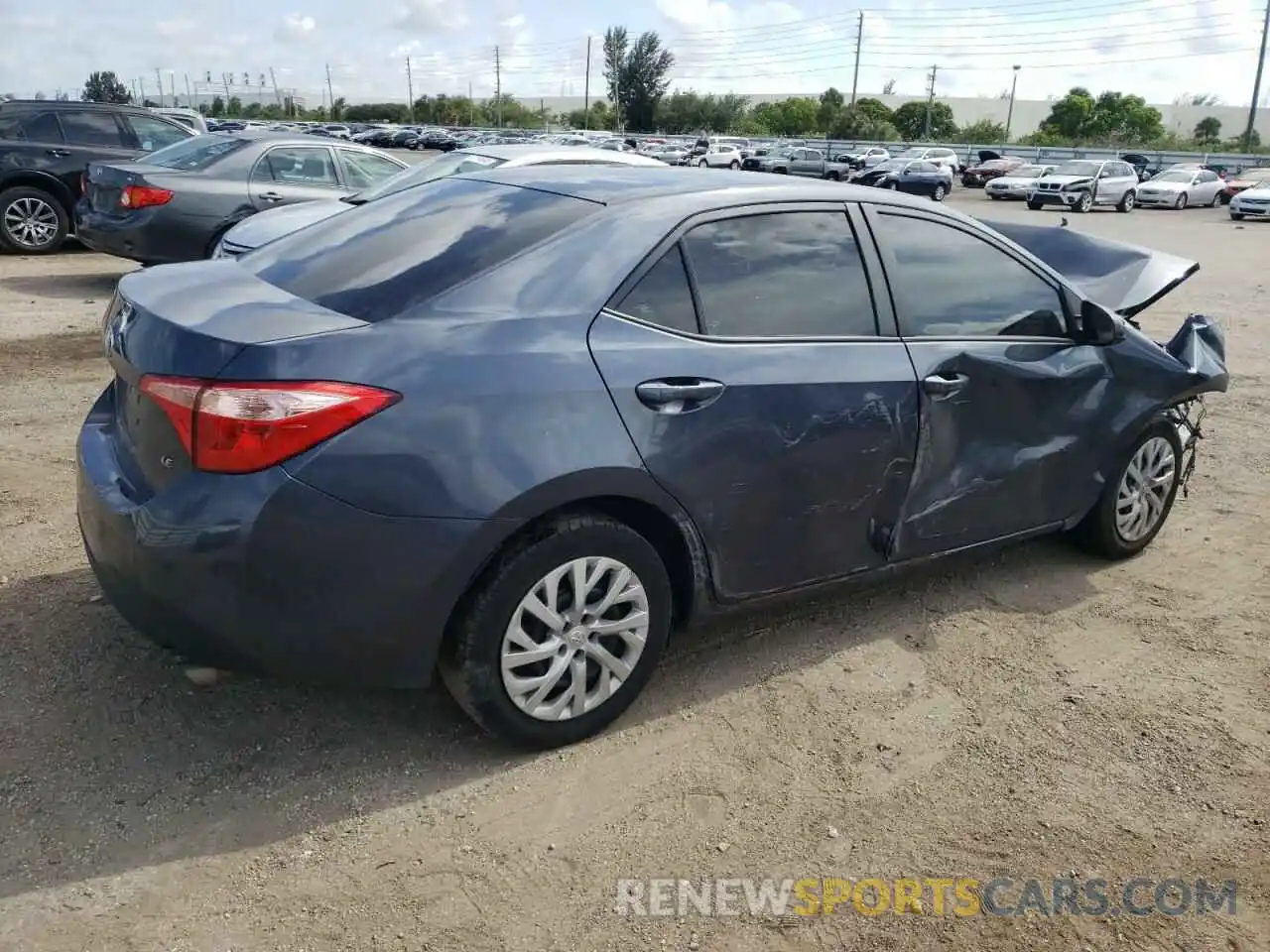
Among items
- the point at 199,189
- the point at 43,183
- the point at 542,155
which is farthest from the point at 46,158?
the point at 542,155

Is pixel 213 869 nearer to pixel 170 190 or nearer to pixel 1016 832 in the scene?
pixel 1016 832

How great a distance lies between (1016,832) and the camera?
3023mm

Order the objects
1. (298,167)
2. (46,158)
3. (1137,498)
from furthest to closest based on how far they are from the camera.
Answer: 1. (46,158)
2. (298,167)
3. (1137,498)

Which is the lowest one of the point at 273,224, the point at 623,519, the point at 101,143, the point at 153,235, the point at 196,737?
the point at 196,737

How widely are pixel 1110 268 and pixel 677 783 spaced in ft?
13.2

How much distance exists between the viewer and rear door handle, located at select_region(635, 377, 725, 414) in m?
3.12

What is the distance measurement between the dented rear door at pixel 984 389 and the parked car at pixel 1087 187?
102ft

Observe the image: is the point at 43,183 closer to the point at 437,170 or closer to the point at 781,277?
the point at 437,170

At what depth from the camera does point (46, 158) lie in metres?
12.4

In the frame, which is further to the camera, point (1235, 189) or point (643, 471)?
point (1235, 189)

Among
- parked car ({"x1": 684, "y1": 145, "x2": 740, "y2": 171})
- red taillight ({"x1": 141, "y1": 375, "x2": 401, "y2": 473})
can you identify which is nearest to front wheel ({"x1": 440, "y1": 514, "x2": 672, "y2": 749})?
red taillight ({"x1": 141, "y1": 375, "x2": 401, "y2": 473})

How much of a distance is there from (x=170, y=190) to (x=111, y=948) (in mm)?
8856

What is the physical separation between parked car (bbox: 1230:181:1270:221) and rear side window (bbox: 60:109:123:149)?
31.1 m

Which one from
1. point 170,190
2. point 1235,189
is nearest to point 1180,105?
point 1235,189
